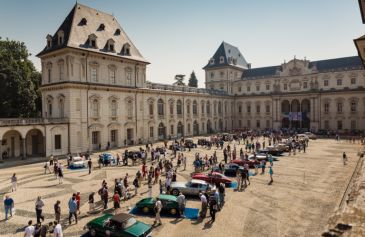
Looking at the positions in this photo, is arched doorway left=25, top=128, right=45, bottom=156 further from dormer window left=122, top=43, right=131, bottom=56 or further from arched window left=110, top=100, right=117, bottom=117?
dormer window left=122, top=43, right=131, bottom=56

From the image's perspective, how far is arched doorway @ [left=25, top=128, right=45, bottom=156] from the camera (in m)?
38.8

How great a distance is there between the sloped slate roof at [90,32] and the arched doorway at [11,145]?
42.6 feet

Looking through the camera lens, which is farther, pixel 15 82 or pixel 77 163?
pixel 15 82

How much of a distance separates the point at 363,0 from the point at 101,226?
64.0ft

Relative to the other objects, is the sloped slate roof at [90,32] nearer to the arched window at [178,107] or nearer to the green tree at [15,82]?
the green tree at [15,82]

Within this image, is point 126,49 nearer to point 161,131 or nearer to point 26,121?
point 161,131

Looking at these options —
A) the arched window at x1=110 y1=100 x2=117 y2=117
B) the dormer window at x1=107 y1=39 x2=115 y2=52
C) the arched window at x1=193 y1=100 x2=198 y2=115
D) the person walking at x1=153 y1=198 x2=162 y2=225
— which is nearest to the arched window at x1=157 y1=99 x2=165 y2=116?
the arched window at x1=110 y1=100 x2=117 y2=117

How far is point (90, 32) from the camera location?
42531mm

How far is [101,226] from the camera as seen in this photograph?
1323 centimetres

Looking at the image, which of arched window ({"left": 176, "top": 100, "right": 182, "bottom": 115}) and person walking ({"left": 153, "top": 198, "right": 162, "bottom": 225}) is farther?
arched window ({"left": 176, "top": 100, "right": 182, "bottom": 115})

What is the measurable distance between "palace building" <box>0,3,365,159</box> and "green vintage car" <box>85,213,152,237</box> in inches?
996

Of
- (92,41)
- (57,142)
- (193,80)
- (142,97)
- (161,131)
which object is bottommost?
(57,142)

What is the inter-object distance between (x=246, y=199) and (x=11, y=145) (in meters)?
33.1

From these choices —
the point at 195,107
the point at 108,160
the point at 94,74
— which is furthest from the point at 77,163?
the point at 195,107
